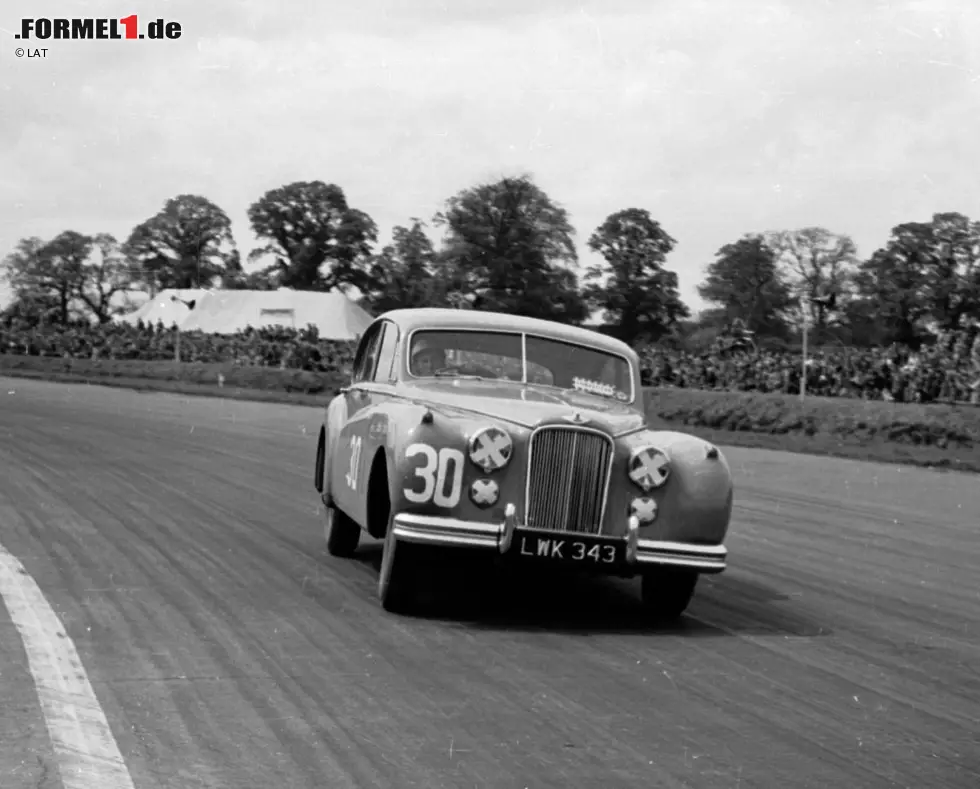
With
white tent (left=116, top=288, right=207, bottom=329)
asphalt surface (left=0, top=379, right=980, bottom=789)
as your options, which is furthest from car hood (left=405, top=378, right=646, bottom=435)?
white tent (left=116, top=288, right=207, bottom=329)

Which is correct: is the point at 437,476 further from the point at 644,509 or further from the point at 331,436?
the point at 331,436

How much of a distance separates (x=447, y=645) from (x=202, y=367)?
5093 centimetres

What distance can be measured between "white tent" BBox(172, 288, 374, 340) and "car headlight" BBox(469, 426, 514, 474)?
296 feet

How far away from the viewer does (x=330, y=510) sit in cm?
1037

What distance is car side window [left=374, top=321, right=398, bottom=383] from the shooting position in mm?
9594

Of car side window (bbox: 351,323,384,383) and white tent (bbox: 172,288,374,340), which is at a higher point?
white tent (bbox: 172,288,374,340)

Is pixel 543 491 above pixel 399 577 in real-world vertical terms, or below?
above

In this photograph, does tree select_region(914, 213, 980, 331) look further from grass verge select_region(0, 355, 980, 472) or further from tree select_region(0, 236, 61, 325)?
tree select_region(0, 236, 61, 325)

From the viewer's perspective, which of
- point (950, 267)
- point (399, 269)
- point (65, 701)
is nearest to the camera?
point (65, 701)

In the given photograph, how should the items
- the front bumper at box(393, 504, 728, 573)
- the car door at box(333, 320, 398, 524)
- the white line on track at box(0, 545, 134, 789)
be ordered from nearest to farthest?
the white line on track at box(0, 545, 134, 789) → the front bumper at box(393, 504, 728, 573) → the car door at box(333, 320, 398, 524)

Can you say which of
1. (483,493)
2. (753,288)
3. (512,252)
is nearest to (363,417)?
(483,493)

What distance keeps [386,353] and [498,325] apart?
0.87 meters

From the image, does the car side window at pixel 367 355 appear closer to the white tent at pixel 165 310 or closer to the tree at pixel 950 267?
the tree at pixel 950 267

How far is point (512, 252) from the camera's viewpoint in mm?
84188
